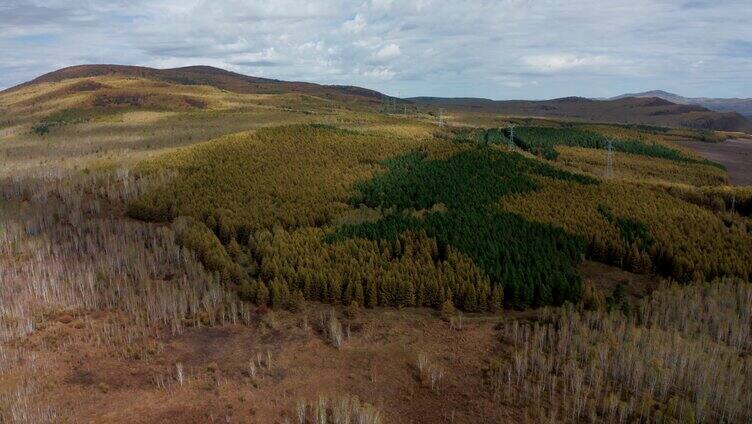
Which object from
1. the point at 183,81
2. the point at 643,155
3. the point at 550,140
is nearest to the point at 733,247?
the point at 643,155

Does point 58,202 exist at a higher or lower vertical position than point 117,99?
lower

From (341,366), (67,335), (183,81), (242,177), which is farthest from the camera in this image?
(183,81)

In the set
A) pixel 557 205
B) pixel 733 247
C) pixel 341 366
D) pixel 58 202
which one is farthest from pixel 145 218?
pixel 733 247

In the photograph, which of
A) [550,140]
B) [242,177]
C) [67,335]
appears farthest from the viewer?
[550,140]

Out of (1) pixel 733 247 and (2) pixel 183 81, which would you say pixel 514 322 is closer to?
(1) pixel 733 247

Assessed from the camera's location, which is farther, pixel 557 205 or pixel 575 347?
pixel 557 205

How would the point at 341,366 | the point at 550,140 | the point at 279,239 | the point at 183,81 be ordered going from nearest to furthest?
the point at 341,366
the point at 279,239
the point at 550,140
the point at 183,81

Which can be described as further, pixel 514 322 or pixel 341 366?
pixel 514 322

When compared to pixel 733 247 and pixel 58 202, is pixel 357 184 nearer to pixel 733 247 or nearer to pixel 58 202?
pixel 58 202

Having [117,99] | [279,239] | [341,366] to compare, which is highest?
[117,99]
